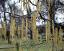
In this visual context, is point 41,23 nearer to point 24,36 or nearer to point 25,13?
point 25,13

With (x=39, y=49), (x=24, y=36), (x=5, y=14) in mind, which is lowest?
(x=39, y=49)

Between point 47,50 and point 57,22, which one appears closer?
point 47,50

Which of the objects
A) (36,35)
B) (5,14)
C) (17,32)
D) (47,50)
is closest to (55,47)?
(47,50)

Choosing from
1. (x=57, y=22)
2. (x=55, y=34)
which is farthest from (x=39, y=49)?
(x=57, y=22)

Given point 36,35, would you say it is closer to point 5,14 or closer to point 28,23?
point 28,23

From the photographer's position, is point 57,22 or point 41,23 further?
point 57,22

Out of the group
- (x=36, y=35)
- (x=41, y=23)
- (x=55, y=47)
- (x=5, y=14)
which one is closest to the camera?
(x=36, y=35)

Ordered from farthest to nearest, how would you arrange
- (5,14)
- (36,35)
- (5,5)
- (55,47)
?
(5,5) < (5,14) < (55,47) < (36,35)

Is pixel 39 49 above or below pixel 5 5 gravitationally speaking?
below

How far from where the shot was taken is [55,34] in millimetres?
2734

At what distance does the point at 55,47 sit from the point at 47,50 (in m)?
0.11

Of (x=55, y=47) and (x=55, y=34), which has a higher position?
(x=55, y=34)

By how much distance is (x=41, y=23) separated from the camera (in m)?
3.70

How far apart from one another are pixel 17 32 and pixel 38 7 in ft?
1.41
